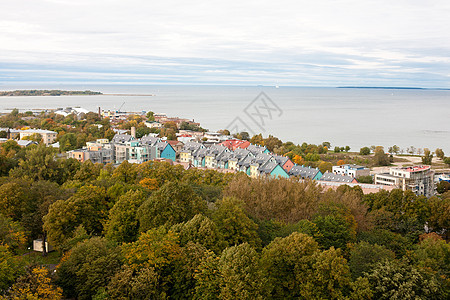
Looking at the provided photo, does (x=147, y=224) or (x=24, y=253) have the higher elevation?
(x=147, y=224)

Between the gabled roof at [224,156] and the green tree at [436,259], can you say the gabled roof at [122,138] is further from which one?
the green tree at [436,259]

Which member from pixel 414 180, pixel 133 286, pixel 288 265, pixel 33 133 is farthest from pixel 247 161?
pixel 133 286

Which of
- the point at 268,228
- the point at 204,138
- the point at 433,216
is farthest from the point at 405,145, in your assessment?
the point at 268,228

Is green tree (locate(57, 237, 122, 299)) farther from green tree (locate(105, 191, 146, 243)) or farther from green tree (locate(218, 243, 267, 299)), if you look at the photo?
green tree (locate(218, 243, 267, 299))

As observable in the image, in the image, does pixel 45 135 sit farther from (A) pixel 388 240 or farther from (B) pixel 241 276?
(B) pixel 241 276

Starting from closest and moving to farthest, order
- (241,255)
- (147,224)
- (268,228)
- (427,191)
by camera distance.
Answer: (241,255)
(147,224)
(268,228)
(427,191)

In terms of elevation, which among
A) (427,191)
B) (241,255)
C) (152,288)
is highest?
(241,255)

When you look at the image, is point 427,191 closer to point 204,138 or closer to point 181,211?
point 181,211

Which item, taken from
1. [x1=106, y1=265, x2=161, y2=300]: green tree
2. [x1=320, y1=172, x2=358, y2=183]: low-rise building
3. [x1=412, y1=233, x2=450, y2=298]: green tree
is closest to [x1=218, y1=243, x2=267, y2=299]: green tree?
[x1=106, y1=265, x2=161, y2=300]: green tree
